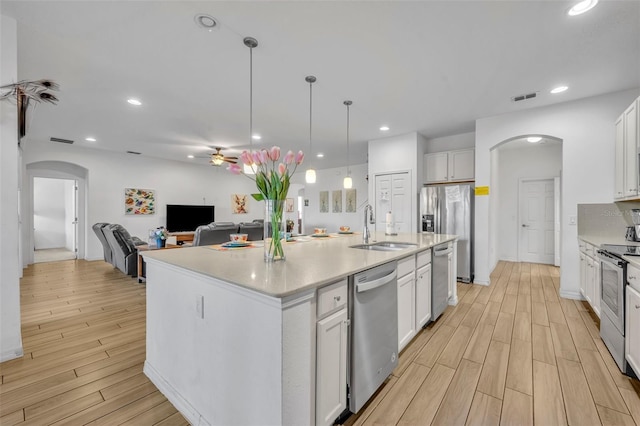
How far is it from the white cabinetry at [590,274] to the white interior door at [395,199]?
252cm

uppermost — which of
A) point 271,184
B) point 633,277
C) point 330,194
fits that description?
point 330,194

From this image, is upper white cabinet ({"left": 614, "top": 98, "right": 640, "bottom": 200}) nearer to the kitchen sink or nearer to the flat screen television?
the kitchen sink

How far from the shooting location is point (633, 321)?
1.79 meters

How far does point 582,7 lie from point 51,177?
30.6 feet

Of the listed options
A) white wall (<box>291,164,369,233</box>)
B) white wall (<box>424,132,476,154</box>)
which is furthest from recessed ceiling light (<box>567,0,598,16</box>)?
white wall (<box>291,164,369,233</box>)

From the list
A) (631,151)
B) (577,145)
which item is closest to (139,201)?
(577,145)

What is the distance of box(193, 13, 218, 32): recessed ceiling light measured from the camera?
2.03m

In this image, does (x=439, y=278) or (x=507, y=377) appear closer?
(x=507, y=377)

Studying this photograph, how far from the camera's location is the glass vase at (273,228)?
1617mm

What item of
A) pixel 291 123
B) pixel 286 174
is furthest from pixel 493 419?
pixel 291 123

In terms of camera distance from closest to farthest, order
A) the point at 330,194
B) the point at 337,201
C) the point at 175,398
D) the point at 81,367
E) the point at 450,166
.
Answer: the point at 175,398, the point at 81,367, the point at 450,166, the point at 337,201, the point at 330,194

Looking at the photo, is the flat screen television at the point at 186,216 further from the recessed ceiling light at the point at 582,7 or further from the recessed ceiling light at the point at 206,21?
the recessed ceiling light at the point at 582,7

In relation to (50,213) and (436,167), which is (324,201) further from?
(50,213)

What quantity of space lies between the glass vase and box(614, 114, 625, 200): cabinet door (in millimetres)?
3935
